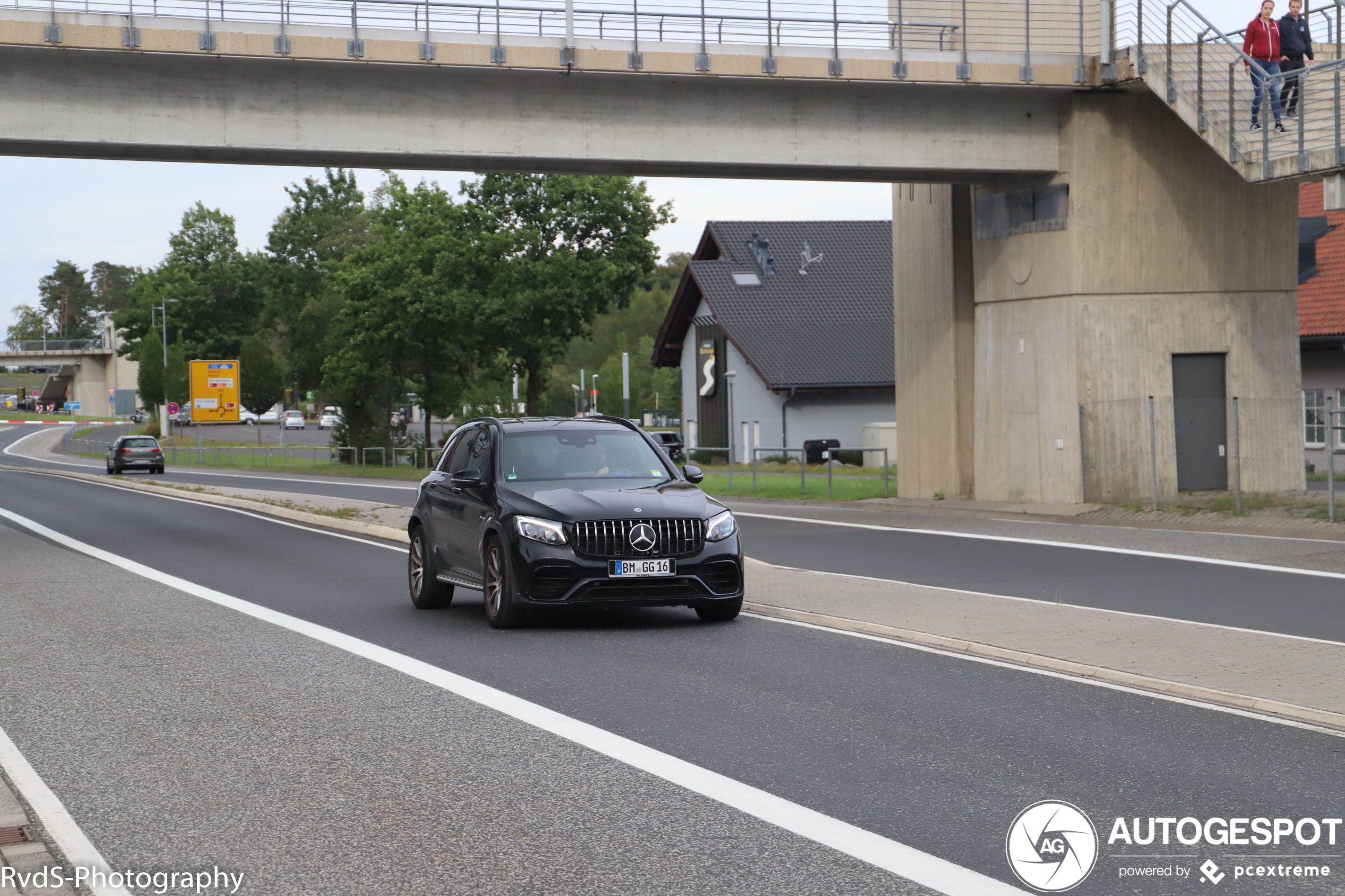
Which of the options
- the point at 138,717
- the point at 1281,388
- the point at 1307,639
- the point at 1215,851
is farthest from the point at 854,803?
the point at 1281,388

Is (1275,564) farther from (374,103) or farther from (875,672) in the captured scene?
(374,103)

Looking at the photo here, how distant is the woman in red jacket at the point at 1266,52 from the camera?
22.7m

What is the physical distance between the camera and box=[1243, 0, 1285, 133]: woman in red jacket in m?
22.7

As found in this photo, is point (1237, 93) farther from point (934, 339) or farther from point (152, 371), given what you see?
point (152, 371)

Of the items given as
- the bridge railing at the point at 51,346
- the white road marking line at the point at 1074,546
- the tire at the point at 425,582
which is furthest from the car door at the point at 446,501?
the bridge railing at the point at 51,346

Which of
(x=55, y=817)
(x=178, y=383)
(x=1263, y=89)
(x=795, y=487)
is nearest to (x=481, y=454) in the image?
(x=55, y=817)

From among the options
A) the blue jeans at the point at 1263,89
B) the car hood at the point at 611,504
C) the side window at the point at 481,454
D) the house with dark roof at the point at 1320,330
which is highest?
the blue jeans at the point at 1263,89

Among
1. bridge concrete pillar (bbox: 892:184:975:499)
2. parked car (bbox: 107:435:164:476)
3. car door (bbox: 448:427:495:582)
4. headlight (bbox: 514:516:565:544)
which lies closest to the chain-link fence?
bridge concrete pillar (bbox: 892:184:975:499)

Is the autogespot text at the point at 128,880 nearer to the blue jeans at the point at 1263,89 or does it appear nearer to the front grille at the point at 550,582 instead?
the front grille at the point at 550,582

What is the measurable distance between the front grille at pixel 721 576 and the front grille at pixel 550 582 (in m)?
1.01

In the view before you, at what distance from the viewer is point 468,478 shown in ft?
41.2

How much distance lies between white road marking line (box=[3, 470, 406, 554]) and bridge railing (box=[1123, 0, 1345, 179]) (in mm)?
13440

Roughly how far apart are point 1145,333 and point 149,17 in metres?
16.1

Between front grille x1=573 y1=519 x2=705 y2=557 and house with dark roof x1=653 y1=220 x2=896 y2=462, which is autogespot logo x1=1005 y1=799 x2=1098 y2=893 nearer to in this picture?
front grille x1=573 y1=519 x2=705 y2=557
